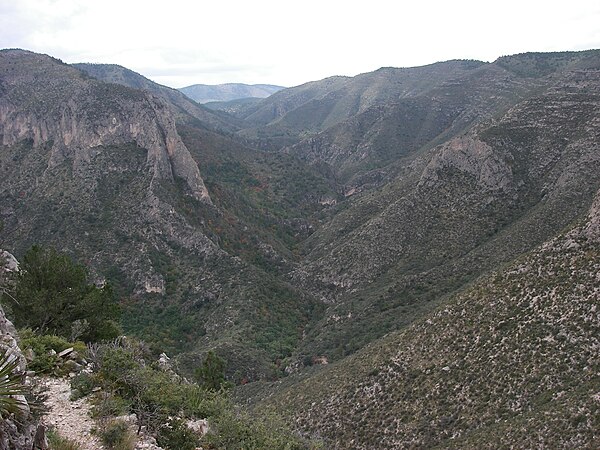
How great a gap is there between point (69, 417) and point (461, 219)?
2446 inches

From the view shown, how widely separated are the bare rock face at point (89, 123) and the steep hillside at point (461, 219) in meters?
30.9

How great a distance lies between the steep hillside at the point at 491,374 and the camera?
2548 centimetres

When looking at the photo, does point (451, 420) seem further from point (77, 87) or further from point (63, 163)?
point (77, 87)

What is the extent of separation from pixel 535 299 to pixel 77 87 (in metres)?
88.1

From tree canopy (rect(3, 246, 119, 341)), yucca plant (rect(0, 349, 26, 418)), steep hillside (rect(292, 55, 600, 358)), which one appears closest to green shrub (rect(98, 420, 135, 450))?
yucca plant (rect(0, 349, 26, 418))

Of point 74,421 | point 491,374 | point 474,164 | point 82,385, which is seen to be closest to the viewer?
point 74,421

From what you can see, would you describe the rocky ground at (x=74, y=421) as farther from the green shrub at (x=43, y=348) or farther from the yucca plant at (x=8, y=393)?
the yucca plant at (x=8, y=393)

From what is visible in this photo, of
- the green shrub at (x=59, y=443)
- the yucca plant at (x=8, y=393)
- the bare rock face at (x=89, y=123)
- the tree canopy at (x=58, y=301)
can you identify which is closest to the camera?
the yucca plant at (x=8, y=393)

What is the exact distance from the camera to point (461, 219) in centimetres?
6875

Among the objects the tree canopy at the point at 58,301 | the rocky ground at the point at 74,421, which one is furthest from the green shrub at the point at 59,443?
the tree canopy at the point at 58,301

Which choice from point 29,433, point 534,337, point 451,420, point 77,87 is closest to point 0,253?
point 29,433

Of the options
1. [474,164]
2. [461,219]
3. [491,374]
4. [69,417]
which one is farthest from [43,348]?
[474,164]

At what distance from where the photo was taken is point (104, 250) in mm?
69312

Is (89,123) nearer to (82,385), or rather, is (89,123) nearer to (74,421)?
(82,385)
